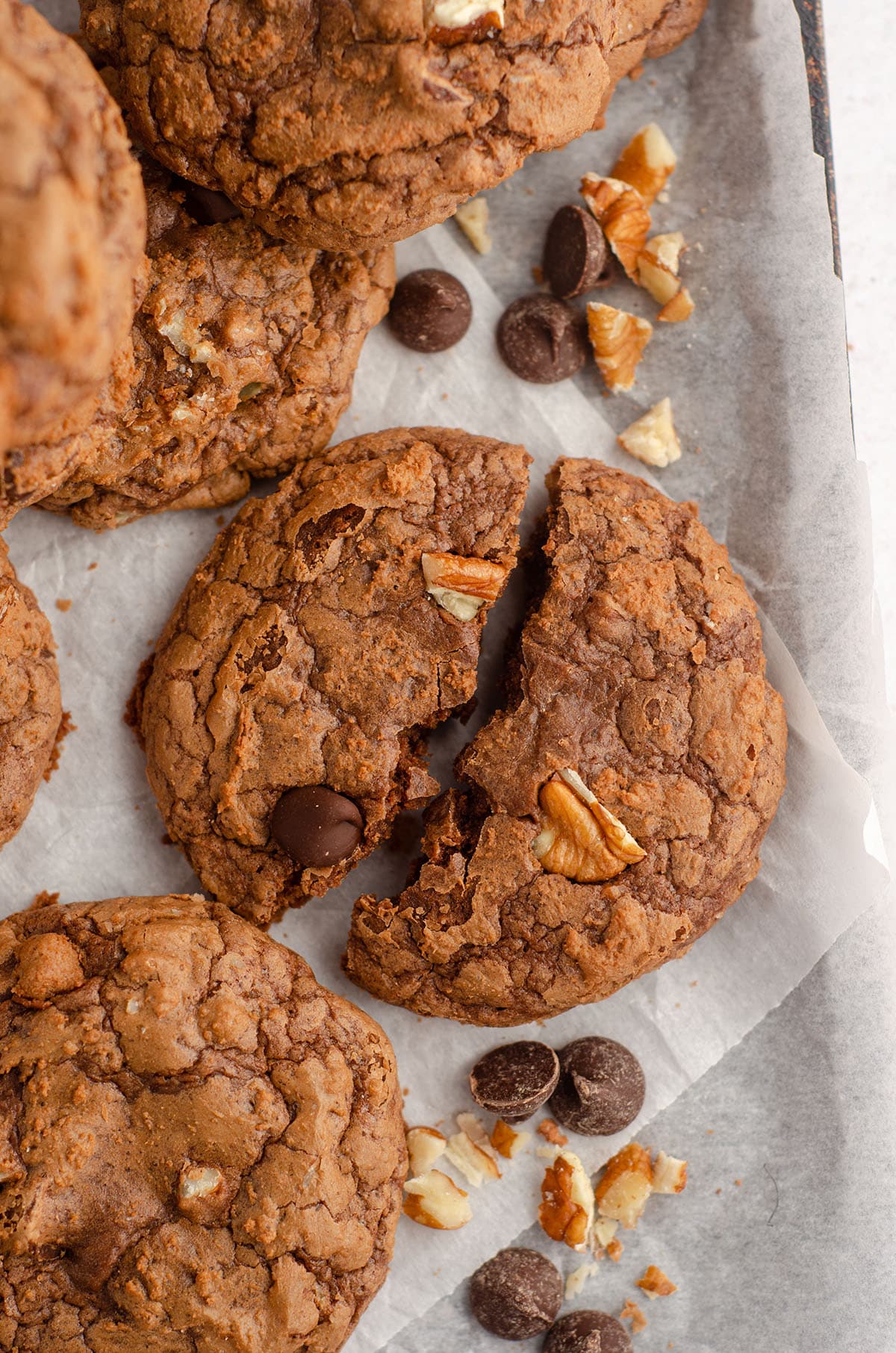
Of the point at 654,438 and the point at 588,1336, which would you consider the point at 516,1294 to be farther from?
the point at 654,438

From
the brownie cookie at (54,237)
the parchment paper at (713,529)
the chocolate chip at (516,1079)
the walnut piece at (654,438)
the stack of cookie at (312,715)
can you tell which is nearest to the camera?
the brownie cookie at (54,237)

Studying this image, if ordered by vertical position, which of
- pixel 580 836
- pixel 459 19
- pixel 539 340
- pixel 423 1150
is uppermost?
pixel 459 19

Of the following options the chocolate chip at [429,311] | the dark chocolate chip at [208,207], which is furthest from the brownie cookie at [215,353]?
the chocolate chip at [429,311]

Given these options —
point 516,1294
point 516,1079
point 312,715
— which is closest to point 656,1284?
point 516,1294

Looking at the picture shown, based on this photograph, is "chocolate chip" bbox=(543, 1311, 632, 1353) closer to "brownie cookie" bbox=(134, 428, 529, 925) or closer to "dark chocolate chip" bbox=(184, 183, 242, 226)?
"brownie cookie" bbox=(134, 428, 529, 925)

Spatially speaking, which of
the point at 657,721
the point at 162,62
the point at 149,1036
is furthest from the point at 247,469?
the point at 149,1036

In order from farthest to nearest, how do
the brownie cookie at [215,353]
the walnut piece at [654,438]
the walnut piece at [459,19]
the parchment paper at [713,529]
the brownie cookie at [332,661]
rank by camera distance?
the walnut piece at [654,438], the parchment paper at [713,529], the brownie cookie at [332,661], the brownie cookie at [215,353], the walnut piece at [459,19]

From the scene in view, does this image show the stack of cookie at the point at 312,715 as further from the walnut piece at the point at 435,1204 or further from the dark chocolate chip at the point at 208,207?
the walnut piece at the point at 435,1204
